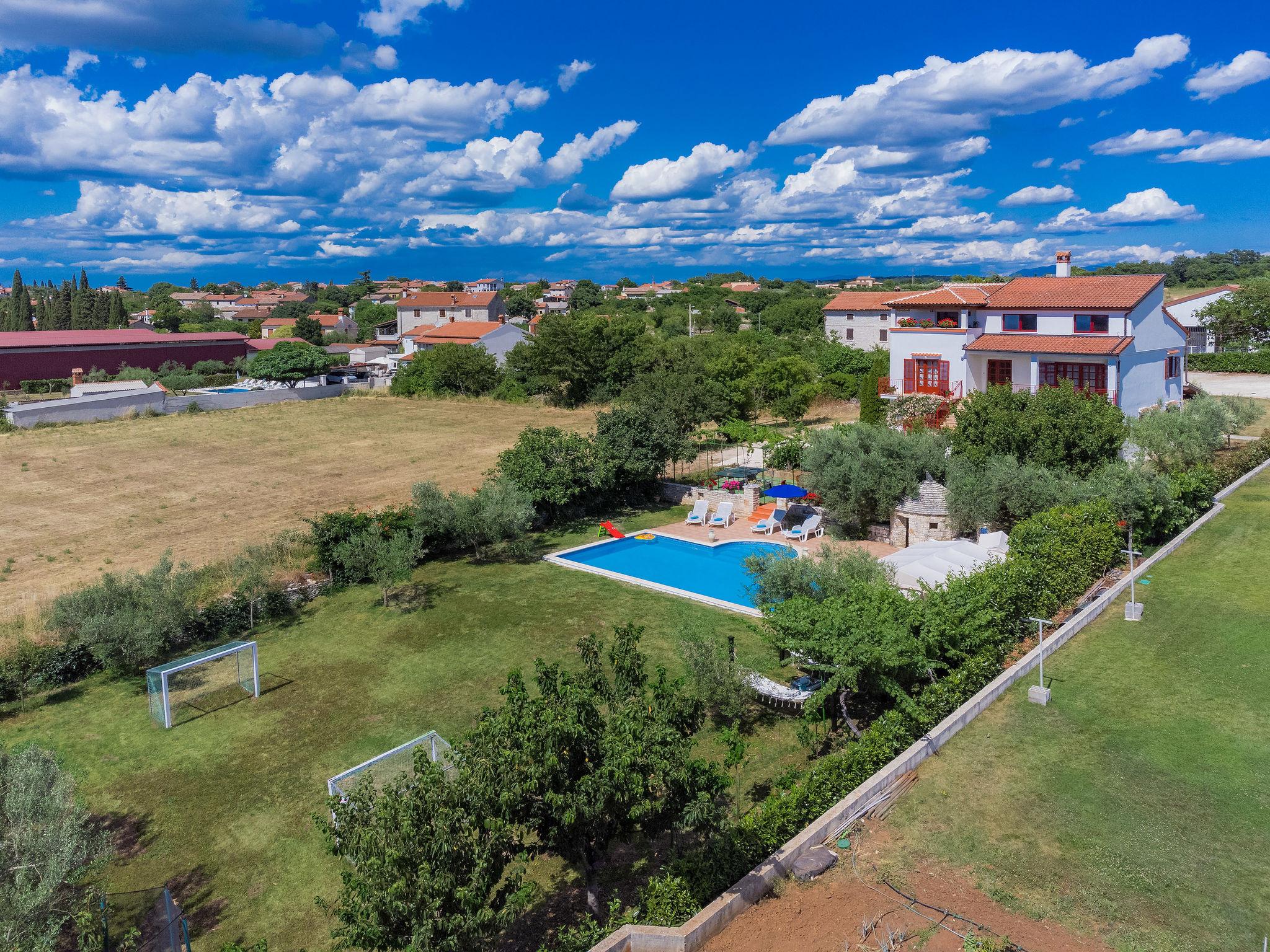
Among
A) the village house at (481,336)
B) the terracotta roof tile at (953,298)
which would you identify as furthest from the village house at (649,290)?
the terracotta roof tile at (953,298)

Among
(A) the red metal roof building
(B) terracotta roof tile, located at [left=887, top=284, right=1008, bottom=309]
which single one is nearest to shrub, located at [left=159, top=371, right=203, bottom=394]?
(A) the red metal roof building

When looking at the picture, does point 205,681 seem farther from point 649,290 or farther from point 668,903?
point 649,290

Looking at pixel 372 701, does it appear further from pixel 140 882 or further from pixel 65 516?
pixel 65 516

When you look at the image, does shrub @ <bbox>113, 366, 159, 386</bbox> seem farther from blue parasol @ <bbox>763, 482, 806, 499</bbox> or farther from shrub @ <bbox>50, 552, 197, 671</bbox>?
blue parasol @ <bbox>763, 482, 806, 499</bbox>

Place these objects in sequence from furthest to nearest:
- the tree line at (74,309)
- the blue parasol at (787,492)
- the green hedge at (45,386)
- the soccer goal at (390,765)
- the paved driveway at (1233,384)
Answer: the tree line at (74,309), the green hedge at (45,386), the paved driveway at (1233,384), the blue parasol at (787,492), the soccer goal at (390,765)

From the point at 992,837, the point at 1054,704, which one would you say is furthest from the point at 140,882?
the point at 1054,704

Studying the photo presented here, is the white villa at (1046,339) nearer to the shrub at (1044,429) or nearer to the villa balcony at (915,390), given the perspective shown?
the villa balcony at (915,390)

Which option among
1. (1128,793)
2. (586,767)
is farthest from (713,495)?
(586,767)
